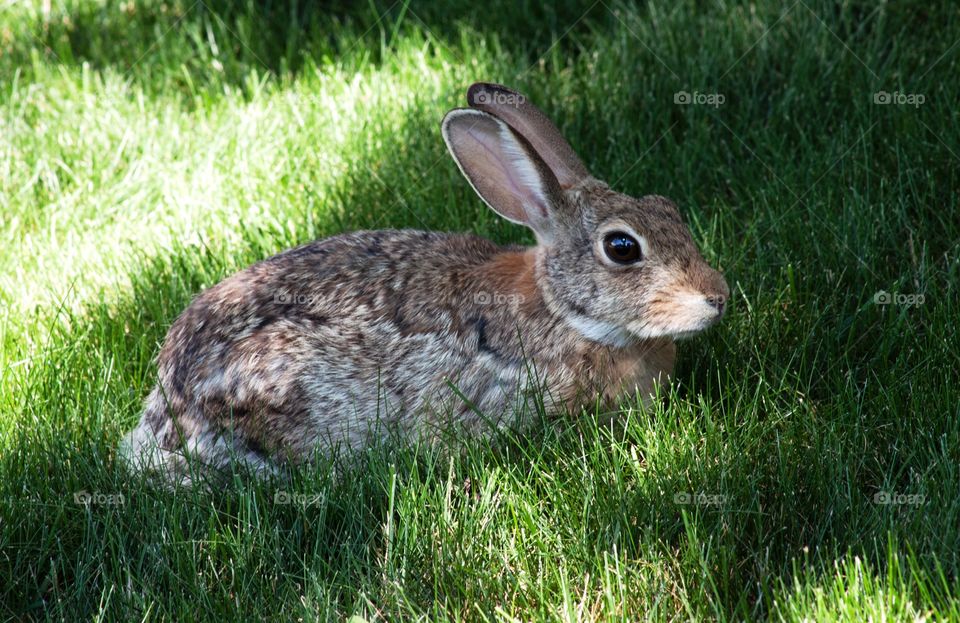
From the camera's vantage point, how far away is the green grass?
330cm

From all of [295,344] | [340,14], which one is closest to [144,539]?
[295,344]

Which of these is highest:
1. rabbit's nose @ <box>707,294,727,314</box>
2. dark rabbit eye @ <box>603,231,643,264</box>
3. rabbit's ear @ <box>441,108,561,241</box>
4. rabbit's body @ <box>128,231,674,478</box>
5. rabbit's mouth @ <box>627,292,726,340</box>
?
rabbit's ear @ <box>441,108,561,241</box>

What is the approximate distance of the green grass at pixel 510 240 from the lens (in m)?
3.30

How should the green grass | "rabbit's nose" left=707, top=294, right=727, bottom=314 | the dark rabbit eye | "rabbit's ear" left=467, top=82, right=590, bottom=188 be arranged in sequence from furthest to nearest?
1. "rabbit's ear" left=467, top=82, right=590, bottom=188
2. the dark rabbit eye
3. "rabbit's nose" left=707, top=294, right=727, bottom=314
4. the green grass

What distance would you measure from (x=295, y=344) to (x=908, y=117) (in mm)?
2783

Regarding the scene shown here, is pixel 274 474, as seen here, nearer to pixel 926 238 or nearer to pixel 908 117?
pixel 926 238

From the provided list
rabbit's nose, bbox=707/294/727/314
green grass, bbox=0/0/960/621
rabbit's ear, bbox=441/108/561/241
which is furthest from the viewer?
rabbit's ear, bbox=441/108/561/241

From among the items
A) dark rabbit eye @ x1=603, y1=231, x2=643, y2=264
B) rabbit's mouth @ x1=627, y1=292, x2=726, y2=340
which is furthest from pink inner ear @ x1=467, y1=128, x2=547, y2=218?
rabbit's mouth @ x1=627, y1=292, x2=726, y2=340

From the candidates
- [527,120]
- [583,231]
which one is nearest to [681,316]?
[583,231]

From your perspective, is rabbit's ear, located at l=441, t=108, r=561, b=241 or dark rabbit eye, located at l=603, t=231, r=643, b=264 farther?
rabbit's ear, located at l=441, t=108, r=561, b=241

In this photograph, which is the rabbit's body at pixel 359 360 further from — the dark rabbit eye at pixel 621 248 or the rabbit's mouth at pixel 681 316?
the dark rabbit eye at pixel 621 248

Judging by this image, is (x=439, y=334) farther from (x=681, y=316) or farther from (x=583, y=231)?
(x=681, y=316)

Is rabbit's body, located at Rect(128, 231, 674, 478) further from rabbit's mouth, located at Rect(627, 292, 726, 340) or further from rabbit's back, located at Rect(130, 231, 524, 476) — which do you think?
rabbit's mouth, located at Rect(627, 292, 726, 340)

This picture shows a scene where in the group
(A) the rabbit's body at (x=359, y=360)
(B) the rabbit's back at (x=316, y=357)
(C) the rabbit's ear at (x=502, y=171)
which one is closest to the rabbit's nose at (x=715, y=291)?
(A) the rabbit's body at (x=359, y=360)
